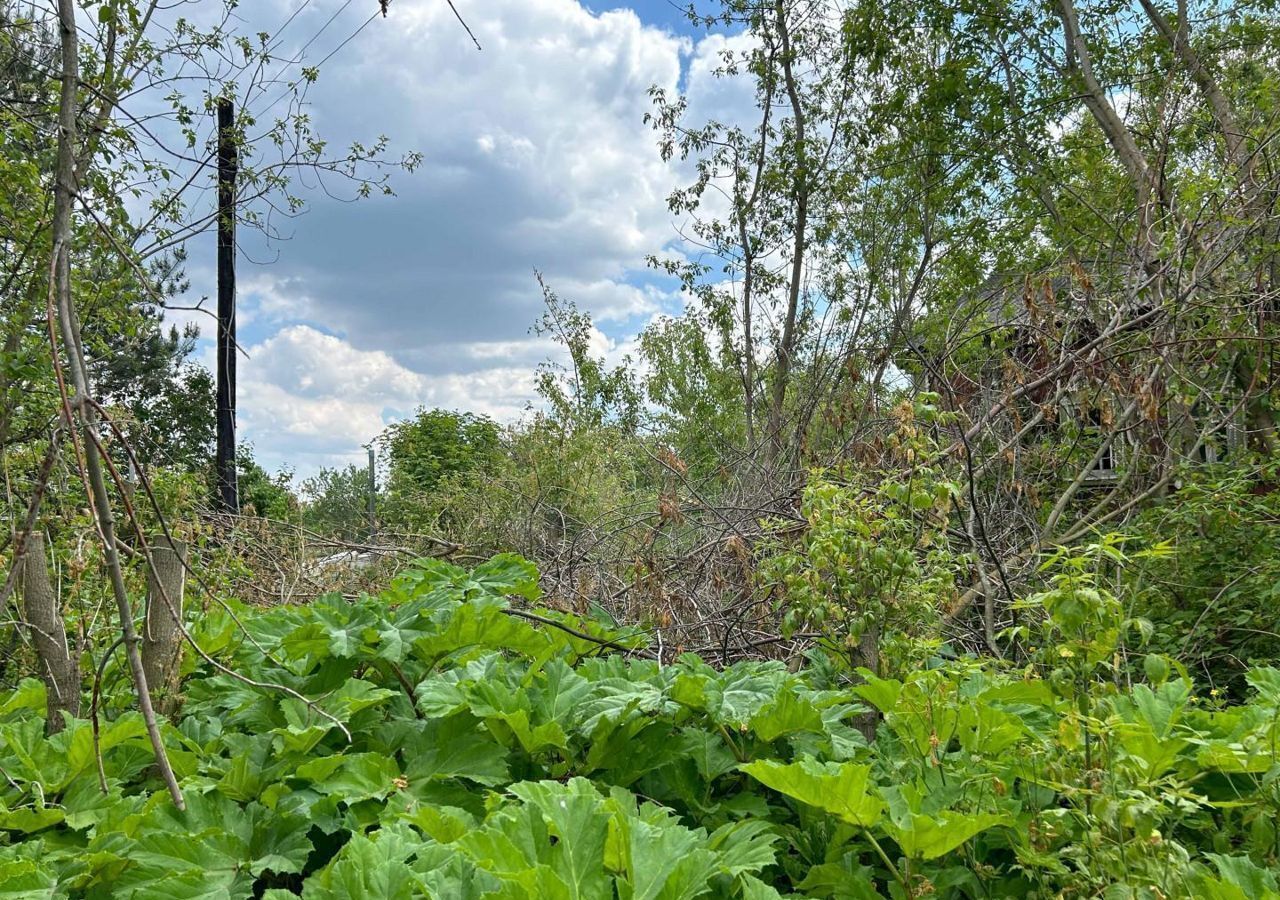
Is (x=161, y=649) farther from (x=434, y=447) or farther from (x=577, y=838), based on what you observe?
(x=434, y=447)

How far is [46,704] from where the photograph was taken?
2.34 meters

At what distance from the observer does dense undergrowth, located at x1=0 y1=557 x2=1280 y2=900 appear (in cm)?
134

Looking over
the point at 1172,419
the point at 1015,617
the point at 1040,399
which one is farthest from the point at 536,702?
the point at 1172,419

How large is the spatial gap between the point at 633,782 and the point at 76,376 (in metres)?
1.40

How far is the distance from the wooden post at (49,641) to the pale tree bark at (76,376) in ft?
3.43

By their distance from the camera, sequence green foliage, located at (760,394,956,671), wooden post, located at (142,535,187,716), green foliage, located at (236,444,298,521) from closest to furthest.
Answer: wooden post, located at (142,535,187,716) → green foliage, located at (760,394,956,671) → green foliage, located at (236,444,298,521)

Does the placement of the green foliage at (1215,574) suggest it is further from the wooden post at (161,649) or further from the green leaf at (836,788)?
the wooden post at (161,649)

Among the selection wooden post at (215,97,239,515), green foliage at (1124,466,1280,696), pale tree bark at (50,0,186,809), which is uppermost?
wooden post at (215,97,239,515)

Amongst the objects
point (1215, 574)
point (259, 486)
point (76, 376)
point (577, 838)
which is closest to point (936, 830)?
point (577, 838)

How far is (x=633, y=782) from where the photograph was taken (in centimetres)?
191

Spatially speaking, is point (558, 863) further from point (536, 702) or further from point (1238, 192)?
point (1238, 192)

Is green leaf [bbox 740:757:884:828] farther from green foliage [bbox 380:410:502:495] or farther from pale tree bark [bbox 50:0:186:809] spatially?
green foliage [bbox 380:410:502:495]

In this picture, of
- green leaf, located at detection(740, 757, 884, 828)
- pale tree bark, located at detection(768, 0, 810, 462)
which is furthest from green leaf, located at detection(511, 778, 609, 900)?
pale tree bark, located at detection(768, 0, 810, 462)

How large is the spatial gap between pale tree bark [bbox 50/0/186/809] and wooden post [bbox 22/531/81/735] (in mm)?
1045
